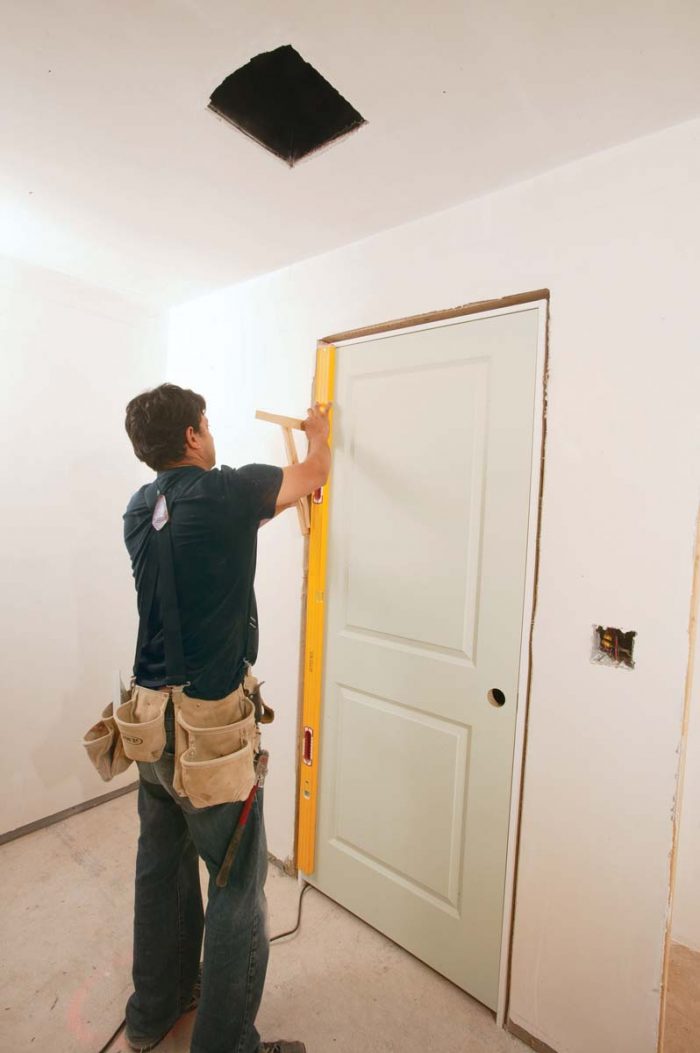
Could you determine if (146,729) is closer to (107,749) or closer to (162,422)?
(107,749)

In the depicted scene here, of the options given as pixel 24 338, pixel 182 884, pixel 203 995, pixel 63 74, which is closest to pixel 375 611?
pixel 182 884

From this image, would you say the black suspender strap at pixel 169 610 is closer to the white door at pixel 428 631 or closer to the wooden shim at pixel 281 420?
the wooden shim at pixel 281 420

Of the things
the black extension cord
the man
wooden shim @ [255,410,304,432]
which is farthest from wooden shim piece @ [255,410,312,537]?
the black extension cord

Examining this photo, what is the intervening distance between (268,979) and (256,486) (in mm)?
1524

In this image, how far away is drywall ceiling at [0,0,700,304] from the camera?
91cm

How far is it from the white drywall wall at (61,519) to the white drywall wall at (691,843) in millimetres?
2298

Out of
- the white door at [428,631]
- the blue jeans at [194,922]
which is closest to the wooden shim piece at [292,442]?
the white door at [428,631]

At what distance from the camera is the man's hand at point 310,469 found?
4.36 feet

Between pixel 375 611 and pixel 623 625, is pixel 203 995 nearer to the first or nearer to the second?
pixel 375 611

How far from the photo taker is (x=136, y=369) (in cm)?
244

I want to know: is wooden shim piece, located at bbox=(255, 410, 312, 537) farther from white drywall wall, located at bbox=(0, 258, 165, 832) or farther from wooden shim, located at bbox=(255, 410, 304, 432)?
white drywall wall, located at bbox=(0, 258, 165, 832)

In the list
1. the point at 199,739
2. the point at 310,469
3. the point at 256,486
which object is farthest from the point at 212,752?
the point at 310,469

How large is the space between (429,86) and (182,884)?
6.69 feet

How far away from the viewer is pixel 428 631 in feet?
5.13
